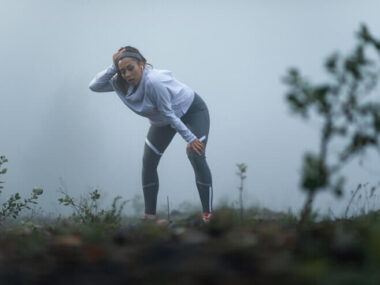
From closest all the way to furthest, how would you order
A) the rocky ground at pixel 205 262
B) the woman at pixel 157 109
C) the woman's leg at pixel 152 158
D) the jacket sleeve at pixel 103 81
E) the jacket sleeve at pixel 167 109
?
the rocky ground at pixel 205 262
the jacket sleeve at pixel 167 109
the woman at pixel 157 109
the jacket sleeve at pixel 103 81
the woman's leg at pixel 152 158

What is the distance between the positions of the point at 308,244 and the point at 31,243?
4.50 feet

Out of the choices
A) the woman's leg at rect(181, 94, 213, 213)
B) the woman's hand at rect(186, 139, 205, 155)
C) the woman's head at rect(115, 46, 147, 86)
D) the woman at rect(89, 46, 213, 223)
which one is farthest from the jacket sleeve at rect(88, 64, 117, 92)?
the woman's hand at rect(186, 139, 205, 155)

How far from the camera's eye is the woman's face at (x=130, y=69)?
7.71m

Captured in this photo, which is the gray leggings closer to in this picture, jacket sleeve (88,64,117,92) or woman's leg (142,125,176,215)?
woman's leg (142,125,176,215)

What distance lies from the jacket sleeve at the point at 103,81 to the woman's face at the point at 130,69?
27 centimetres

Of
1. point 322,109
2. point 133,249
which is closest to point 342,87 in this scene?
point 322,109

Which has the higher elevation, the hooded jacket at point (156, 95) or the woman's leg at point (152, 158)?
the hooded jacket at point (156, 95)

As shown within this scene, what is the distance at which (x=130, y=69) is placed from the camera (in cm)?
773

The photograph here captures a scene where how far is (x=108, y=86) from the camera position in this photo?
829cm

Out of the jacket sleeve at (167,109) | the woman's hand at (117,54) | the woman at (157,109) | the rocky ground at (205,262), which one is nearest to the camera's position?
the rocky ground at (205,262)

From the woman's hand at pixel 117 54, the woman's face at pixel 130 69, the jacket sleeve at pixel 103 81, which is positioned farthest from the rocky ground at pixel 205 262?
the jacket sleeve at pixel 103 81

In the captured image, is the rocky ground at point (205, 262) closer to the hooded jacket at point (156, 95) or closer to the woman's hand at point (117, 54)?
the hooded jacket at point (156, 95)

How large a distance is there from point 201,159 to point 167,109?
76 cm

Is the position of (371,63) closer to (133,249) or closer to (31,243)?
(133,249)
